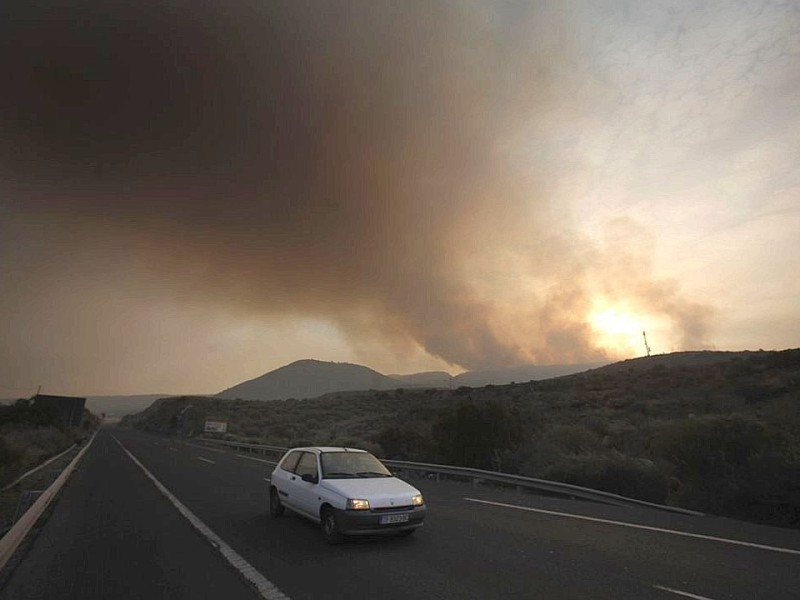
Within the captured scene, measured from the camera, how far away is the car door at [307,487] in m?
8.54

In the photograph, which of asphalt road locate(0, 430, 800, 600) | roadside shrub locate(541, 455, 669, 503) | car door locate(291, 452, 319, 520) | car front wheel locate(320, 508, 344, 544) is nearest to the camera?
asphalt road locate(0, 430, 800, 600)

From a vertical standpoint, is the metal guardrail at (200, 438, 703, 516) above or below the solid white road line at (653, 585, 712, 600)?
above

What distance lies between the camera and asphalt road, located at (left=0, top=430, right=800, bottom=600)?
5699 millimetres

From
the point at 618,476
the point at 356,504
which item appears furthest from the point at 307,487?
the point at 618,476

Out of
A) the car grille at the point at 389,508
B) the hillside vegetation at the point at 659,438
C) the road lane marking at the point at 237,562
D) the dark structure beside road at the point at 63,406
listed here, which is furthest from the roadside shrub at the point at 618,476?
the dark structure beside road at the point at 63,406

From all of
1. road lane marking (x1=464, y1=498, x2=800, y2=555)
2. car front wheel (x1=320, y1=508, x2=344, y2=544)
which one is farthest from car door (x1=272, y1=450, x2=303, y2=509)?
road lane marking (x1=464, y1=498, x2=800, y2=555)

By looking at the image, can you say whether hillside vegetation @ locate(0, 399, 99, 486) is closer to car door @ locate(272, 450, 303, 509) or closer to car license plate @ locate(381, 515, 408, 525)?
car door @ locate(272, 450, 303, 509)

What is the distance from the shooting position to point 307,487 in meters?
8.85

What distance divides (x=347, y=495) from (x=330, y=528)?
30.2 inches

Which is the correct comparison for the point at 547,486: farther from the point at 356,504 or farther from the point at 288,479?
the point at 356,504

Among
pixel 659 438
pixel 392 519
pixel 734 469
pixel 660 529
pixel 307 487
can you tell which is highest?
pixel 659 438

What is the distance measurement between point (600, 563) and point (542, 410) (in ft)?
106

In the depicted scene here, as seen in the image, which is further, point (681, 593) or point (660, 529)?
point (660, 529)

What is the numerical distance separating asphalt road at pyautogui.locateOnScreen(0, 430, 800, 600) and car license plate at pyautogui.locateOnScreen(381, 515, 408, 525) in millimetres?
413
